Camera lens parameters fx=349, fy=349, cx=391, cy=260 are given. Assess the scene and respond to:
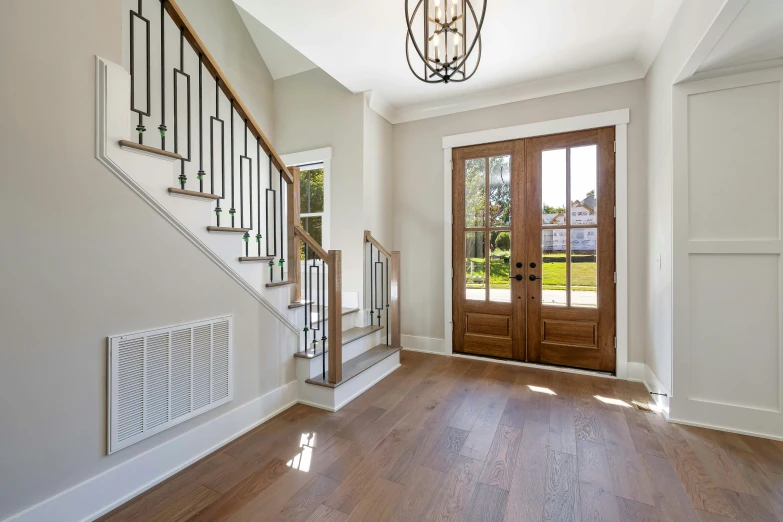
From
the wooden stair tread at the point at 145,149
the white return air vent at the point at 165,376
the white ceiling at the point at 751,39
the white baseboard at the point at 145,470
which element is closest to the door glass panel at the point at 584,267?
the white ceiling at the point at 751,39

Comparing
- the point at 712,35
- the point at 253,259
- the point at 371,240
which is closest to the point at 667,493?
the point at 712,35

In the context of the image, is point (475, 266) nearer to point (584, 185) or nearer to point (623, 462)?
point (584, 185)

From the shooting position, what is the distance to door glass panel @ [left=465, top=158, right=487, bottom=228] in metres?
3.79

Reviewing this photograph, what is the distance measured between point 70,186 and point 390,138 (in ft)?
10.7

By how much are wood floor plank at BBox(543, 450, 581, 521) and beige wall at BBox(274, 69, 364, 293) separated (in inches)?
92.4

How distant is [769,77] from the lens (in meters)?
2.17

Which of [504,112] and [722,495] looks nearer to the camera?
[722,495]

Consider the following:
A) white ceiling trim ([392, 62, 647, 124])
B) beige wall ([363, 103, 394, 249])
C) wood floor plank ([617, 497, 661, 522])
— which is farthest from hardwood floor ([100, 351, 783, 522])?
white ceiling trim ([392, 62, 647, 124])

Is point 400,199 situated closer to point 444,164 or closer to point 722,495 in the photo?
point 444,164

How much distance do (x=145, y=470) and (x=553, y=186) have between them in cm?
376

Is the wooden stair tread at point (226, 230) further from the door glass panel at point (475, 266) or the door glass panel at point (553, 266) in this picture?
the door glass panel at point (553, 266)

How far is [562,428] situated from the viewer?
7.63ft

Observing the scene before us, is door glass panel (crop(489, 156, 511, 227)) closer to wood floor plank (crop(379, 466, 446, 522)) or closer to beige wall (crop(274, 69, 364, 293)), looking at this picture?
beige wall (crop(274, 69, 364, 293))

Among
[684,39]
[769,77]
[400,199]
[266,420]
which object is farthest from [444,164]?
[266,420]
